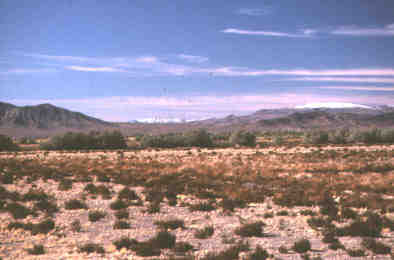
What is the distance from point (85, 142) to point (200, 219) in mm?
48065

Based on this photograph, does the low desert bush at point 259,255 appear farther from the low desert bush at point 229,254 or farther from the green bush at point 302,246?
the green bush at point 302,246

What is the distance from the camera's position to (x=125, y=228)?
11977mm

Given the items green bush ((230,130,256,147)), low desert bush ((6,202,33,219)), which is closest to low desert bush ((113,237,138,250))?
low desert bush ((6,202,33,219))

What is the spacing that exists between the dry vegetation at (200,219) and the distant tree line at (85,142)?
117 ft

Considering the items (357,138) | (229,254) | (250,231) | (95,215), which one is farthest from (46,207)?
(357,138)

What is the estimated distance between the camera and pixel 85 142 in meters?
58.2

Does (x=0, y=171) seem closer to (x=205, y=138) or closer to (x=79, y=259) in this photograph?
(x=79, y=259)

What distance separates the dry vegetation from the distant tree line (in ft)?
117

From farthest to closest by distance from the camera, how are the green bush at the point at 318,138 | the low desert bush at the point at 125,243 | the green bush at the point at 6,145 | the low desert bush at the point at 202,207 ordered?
the green bush at the point at 318,138 → the green bush at the point at 6,145 → the low desert bush at the point at 202,207 → the low desert bush at the point at 125,243

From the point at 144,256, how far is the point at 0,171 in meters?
20.7

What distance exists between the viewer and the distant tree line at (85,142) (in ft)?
188

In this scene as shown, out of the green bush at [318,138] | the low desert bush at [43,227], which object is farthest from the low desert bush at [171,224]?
the green bush at [318,138]

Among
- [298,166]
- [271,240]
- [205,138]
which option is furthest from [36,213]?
[205,138]

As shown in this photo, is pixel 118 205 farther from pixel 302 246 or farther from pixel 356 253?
pixel 356 253
